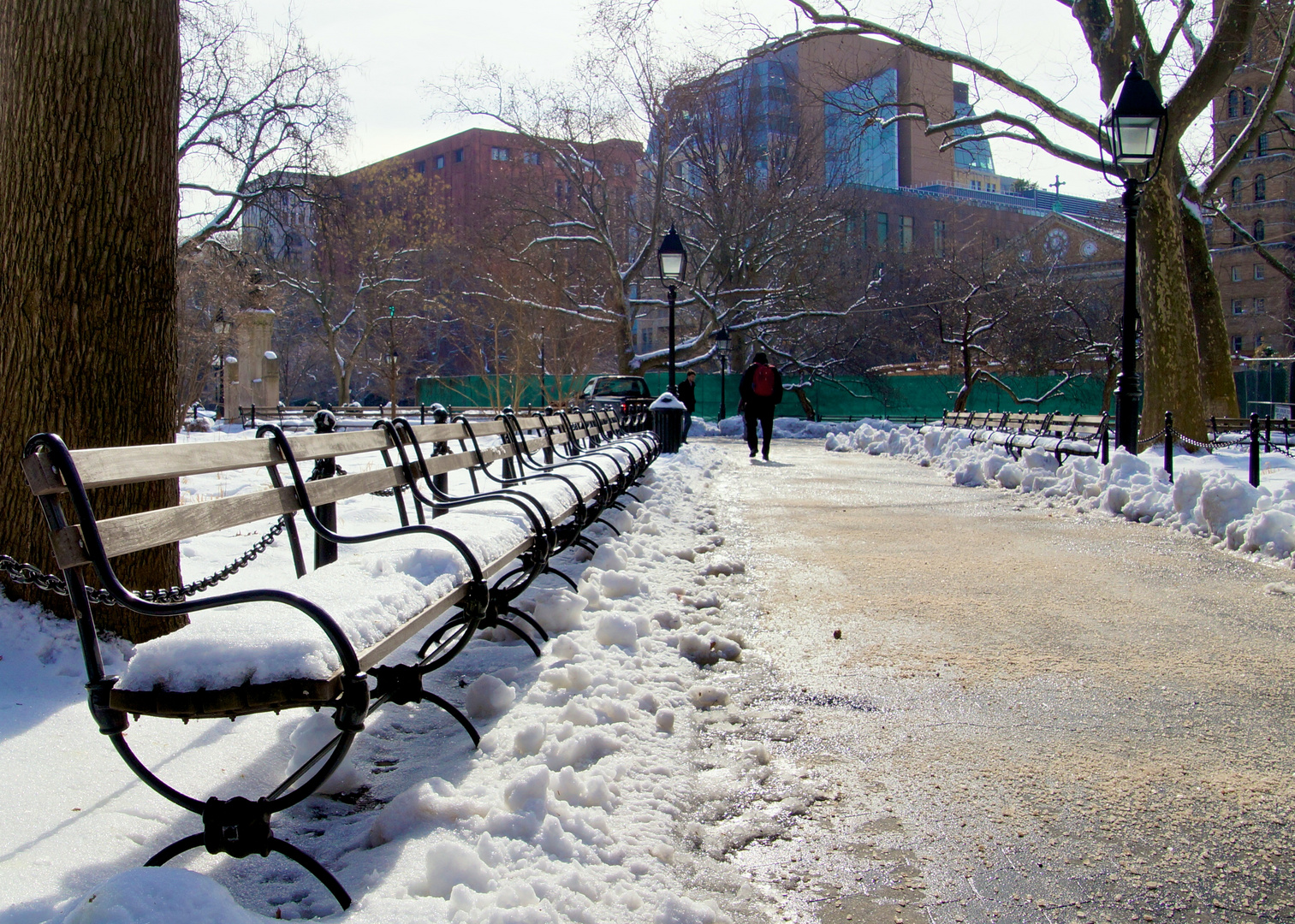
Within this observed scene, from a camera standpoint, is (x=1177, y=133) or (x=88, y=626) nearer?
(x=88, y=626)

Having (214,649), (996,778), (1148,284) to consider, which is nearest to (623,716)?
(996,778)

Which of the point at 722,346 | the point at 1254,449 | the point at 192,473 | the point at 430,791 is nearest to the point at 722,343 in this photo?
the point at 722,346

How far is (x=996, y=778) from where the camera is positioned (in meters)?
3.04

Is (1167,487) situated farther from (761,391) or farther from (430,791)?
(430,791)

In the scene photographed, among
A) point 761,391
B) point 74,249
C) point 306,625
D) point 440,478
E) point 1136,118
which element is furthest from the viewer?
point 761,391

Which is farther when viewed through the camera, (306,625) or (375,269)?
(375,269)

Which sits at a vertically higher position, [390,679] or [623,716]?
[390,679]

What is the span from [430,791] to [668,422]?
1383cm

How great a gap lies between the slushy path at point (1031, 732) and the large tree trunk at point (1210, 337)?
13.6 meters

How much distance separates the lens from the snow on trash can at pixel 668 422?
16.2m

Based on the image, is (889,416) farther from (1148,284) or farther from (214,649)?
(214,649)

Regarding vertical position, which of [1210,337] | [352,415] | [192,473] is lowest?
[352,415]

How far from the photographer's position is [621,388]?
28094 millimetres

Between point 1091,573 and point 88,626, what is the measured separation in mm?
5984
